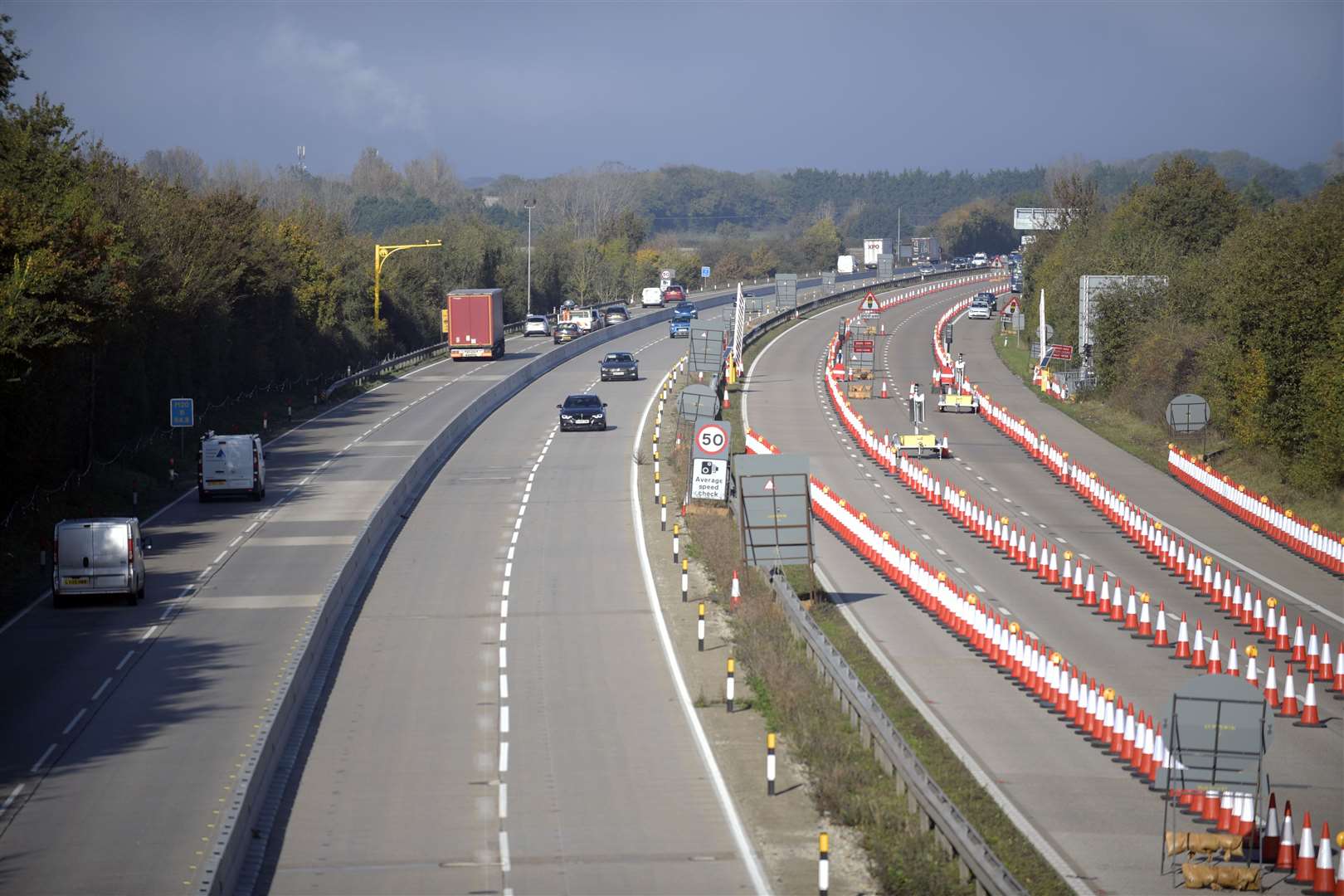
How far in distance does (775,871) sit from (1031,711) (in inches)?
309

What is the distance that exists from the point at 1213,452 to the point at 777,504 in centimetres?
2682

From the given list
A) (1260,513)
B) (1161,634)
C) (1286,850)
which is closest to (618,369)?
(1260,513)

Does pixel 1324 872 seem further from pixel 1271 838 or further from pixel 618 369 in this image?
pixel 618 369

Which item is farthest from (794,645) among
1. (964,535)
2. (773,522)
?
(964,535)

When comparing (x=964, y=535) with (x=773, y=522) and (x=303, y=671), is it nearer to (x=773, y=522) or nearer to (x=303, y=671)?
(x=773, y=522)

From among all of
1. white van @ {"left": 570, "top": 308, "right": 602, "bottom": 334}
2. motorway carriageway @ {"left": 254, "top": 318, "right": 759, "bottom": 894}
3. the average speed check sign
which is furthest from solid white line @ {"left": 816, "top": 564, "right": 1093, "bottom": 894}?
white van @ {"left": 570, "top": 308, "right": 602, "bottom": 334}

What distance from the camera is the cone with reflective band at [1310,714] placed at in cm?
2158

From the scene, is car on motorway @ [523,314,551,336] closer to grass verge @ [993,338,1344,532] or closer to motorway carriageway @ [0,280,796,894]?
grass verge @ [993,338,1344,532]

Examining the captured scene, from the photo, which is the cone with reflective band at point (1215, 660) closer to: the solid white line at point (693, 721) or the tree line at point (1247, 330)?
the solid white line at point (693, 721)

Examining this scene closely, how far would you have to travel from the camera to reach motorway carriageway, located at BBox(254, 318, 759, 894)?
1623 centimetres

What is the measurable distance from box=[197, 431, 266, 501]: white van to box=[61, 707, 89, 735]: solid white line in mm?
19523

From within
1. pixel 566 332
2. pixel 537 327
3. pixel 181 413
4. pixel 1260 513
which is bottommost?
pixel 1260 513

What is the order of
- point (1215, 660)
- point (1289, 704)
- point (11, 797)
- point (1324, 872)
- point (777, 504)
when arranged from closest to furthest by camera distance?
point (1324, 872), point (11, 797), point (1289, 704), point (1215, 660), point (777, 504)

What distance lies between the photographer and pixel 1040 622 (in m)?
28.0
